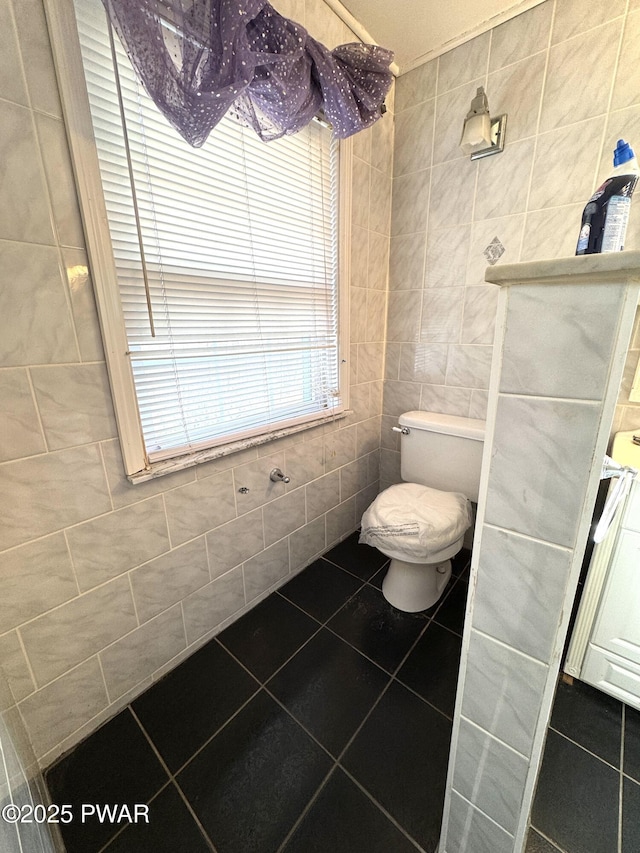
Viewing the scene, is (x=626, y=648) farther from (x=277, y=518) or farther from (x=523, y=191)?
(x=523, y=191)

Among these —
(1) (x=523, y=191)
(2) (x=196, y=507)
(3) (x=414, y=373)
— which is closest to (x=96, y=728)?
(2) (x=196, y=507)

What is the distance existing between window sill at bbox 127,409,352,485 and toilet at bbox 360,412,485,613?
0.47 m

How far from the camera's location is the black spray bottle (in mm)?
527

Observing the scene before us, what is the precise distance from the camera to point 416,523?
1275 mm

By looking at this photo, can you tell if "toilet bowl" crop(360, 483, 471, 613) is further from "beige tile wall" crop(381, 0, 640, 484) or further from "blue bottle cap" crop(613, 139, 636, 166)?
"blue bottle cap" crop(613, 139, 636, 166)

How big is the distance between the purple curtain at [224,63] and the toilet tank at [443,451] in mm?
1217

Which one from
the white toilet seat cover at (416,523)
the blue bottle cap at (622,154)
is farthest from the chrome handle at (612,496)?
the white toilet seat cover at (416,523)

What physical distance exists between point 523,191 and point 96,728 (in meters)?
2.35

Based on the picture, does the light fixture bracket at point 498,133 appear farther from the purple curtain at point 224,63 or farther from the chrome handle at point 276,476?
the chrome handle at point 276,476

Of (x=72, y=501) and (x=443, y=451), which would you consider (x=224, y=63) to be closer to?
(x=72, y=501)

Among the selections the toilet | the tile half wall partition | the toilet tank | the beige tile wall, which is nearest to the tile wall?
the beige tile wall

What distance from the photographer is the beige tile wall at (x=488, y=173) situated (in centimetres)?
113

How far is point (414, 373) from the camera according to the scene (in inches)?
68.6

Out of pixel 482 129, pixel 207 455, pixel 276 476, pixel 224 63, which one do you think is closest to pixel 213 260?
pixel 224 63
